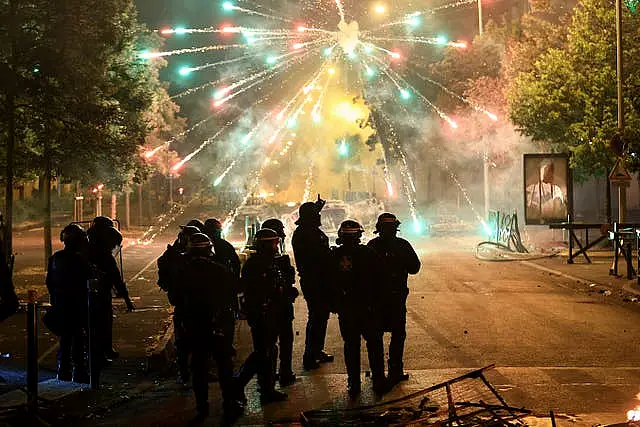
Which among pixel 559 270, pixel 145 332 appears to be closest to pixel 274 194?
pixel 559 270

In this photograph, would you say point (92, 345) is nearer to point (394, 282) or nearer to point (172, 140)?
point (394, 282)

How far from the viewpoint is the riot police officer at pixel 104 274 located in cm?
950

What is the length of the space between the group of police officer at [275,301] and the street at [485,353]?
0.26 metres

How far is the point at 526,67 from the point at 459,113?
8.63m

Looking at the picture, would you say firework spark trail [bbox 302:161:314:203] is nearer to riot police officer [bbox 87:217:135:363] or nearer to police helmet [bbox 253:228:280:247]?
riot police officer [bbox 87:217:135:363]

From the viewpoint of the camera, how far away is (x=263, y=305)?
786 centimetres

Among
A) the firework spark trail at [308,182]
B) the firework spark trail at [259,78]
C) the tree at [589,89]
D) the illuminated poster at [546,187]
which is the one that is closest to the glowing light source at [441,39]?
the firework spark trail at [259,78]

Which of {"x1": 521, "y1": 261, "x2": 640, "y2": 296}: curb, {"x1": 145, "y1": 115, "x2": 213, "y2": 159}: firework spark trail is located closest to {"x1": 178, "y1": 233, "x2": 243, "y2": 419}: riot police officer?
{"x1": 521, "y1": 261, "x2": 640, "y2": 296}: curb

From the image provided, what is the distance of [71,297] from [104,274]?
88 centimetres

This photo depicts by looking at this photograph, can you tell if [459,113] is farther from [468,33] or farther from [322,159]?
[322,159]

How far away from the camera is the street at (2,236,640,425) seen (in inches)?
301

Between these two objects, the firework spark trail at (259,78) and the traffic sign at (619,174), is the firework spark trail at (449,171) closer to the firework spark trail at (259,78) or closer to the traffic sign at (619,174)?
the firework spark trail at (259,78)

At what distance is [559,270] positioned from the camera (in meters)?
21.5

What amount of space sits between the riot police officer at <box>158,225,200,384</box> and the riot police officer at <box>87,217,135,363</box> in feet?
2.25
